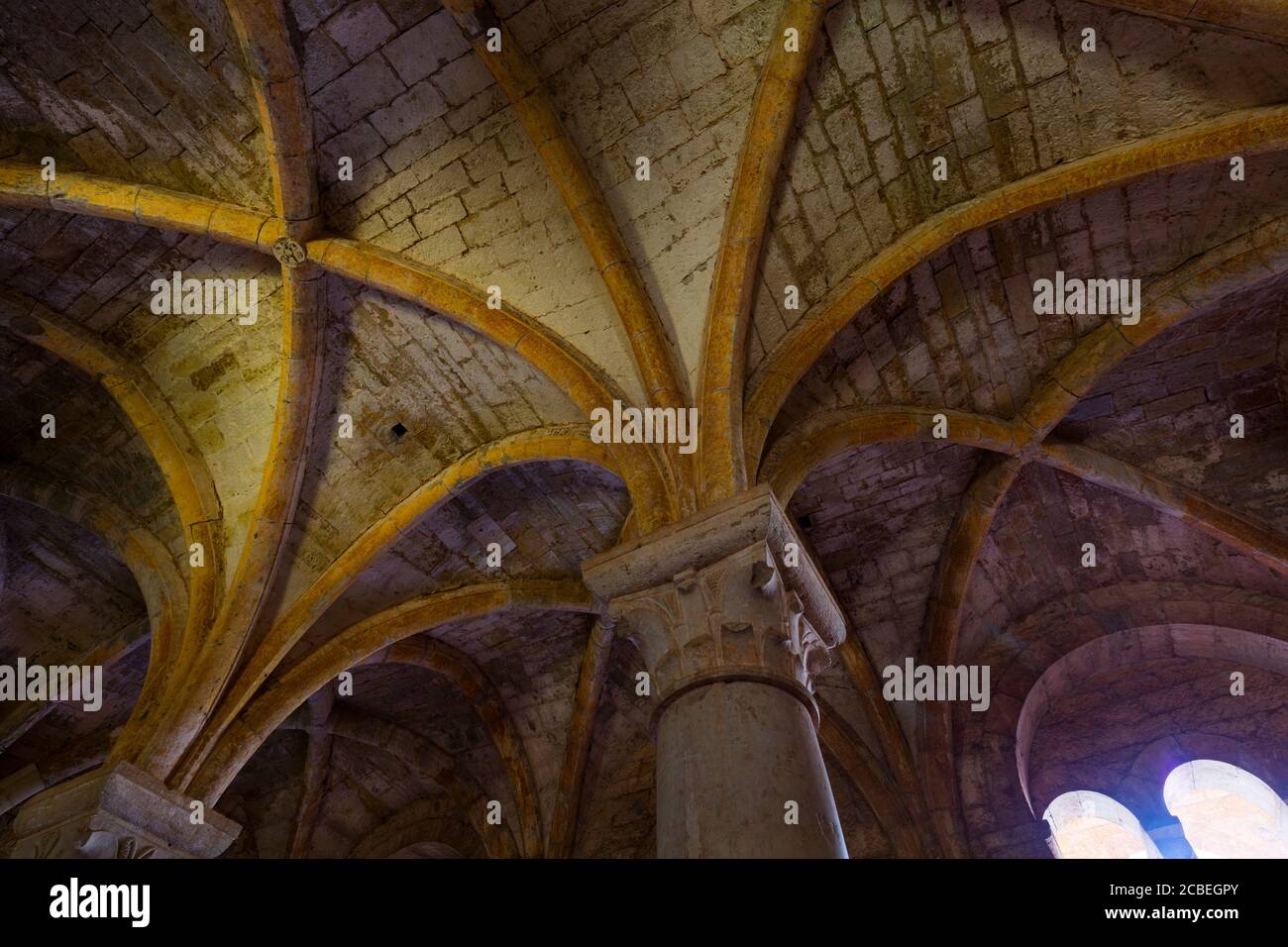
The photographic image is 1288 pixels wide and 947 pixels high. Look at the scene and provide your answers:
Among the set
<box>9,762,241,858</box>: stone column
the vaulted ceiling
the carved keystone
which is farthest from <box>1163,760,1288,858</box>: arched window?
the carved keystone

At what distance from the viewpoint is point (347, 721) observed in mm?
10094

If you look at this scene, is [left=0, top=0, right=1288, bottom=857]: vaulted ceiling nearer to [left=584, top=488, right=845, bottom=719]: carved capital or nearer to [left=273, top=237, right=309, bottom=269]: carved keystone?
[left=273, top=237, right=309, bottom=269]: carved keystone

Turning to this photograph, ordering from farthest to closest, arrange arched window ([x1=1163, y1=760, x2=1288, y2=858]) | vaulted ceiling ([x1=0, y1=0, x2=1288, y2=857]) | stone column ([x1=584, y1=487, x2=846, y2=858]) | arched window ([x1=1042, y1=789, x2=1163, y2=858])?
arched window ([x1=1042, y1=789, x2=1163, y2=858]) → arched window ([x1=1163, y1=760, x2=1288, y2=858]) → vaulted ceiling ([x1=0, y1=0, x2=1288, y2=857]) → stone column ([x1=584, y1=487, x2=846, y2=858])

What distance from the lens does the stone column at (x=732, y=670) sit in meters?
3.59

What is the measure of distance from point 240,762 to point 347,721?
3.48 metres

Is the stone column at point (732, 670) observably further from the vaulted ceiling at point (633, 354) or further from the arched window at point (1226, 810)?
the arched window at point (1226, 810)

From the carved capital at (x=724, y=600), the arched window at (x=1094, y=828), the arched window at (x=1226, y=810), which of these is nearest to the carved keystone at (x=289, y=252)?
the carved capital at (x=724, y=600)

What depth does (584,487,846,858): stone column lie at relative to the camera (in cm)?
359

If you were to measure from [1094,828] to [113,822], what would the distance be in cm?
786

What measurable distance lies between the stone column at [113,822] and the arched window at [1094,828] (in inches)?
266

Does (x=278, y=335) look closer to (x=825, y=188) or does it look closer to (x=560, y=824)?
(x=825, y=188)

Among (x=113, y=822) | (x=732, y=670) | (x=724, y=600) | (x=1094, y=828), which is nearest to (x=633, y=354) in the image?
(x=724, y=600)

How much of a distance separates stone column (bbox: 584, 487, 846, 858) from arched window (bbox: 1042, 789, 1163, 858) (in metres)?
5.22
